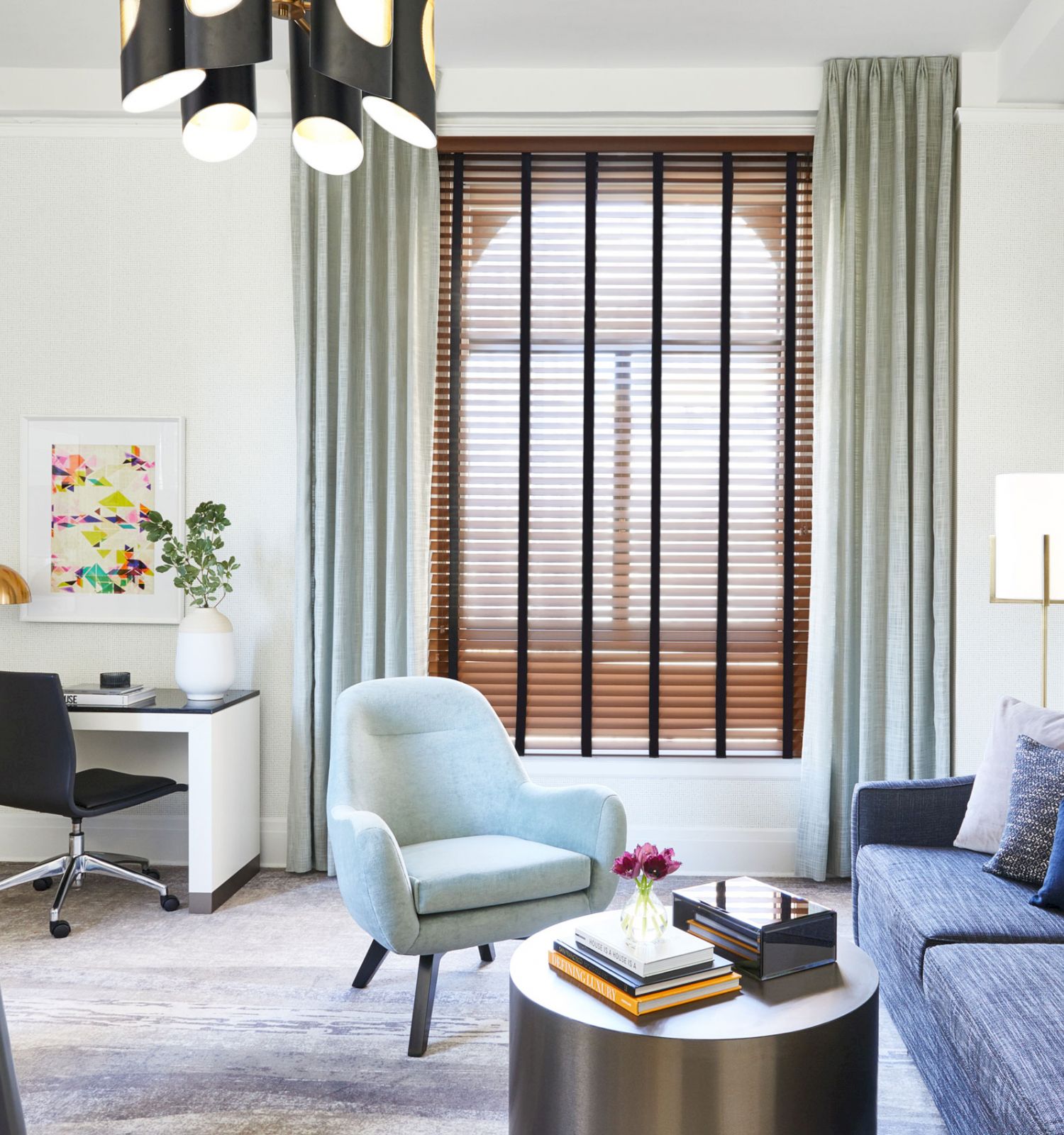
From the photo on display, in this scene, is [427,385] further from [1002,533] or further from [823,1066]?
[823,1066]

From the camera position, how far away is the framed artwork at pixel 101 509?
397 centimetres

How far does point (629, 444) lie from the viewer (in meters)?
3.96

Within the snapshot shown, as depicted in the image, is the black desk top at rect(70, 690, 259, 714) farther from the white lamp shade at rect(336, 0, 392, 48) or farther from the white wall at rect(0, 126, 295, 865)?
the white lamp shade at rect(336, 0, 392, 48)

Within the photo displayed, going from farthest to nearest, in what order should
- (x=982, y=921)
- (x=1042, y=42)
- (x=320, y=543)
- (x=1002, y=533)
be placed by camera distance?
(x=320, y=543) → (x=1042, y=42) → (x=1002, y=533) → (x=982, y=921)

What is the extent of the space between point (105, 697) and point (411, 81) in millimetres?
2519

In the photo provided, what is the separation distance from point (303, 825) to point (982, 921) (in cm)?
251

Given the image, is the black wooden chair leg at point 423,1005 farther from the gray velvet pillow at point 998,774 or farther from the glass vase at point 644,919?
the gray velvet pillow at point 998,774

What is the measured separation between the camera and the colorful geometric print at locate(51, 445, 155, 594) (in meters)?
3.97

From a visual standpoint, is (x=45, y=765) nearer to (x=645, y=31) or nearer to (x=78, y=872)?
(x=78, y=872)

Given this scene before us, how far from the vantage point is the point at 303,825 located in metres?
3.83

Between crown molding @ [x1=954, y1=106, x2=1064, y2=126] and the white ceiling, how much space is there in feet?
0.70

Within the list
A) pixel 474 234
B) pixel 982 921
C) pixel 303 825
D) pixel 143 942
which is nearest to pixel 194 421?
pixel 474 234

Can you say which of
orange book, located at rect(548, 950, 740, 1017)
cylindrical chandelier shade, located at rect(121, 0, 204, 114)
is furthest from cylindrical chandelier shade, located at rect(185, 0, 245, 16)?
orange book, located at rect(548, 950, 740, 1017)

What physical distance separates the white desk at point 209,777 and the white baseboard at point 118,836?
0.24m
